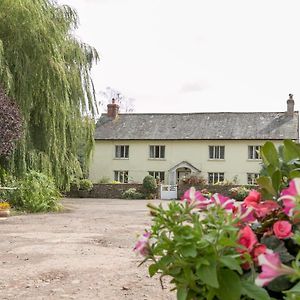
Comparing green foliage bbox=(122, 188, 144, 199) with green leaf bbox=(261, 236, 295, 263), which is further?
green foliage bbox=(122, 188, 144, 199)

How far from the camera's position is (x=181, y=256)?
1496 millimetres

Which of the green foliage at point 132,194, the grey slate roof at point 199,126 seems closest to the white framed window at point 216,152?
the grey slate roof at point 199,126

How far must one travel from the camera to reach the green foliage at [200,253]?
1404mm

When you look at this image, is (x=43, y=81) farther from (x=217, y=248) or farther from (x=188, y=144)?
(x=188, y=144)

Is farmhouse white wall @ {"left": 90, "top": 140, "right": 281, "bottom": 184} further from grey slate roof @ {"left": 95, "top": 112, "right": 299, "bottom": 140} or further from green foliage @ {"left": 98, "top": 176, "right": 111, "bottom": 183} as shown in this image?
green foliage @ {"left": 98, "top": 176, "right": 111, "bottom": 183}

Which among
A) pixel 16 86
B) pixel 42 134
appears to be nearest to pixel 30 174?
pixel 42 134

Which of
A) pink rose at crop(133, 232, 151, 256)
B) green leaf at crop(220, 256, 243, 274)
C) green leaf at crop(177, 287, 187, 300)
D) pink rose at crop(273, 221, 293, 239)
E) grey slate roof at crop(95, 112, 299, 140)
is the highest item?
grey slate roof at crop(95, 112, 299, 140)

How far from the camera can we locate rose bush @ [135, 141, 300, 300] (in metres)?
1.40

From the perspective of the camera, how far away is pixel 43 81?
58.9 ft

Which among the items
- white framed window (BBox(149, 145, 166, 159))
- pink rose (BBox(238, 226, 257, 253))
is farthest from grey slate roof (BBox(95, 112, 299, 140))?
pink rose (BBox(238, 226, 257, 253))

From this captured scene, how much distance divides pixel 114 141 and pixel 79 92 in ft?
69.7

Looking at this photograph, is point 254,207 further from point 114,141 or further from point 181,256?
point 114,141

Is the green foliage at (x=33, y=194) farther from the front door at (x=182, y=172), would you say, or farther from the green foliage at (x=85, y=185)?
the front door at (x=182, y=172)

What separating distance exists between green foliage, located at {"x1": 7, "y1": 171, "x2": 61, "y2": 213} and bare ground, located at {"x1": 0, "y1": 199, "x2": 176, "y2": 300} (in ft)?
20.0
